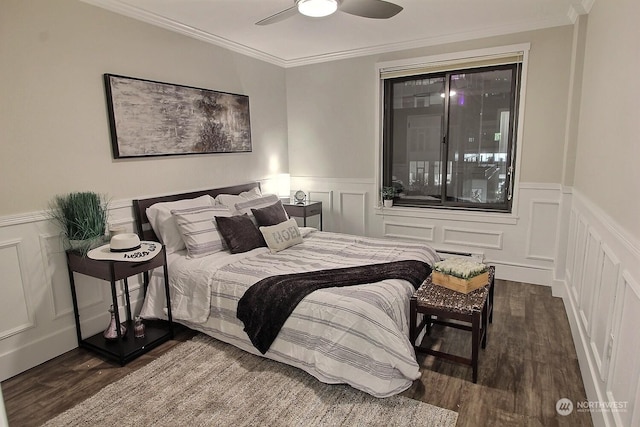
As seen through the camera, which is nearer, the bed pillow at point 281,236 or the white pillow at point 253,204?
the bed pillow at point 281,236

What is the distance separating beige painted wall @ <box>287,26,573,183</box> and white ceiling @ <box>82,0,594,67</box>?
0.40ft

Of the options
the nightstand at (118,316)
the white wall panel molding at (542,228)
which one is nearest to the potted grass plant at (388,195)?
the white wall panel molding at (542,228)

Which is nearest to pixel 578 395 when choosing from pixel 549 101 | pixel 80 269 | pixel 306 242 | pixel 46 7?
pixel 306 242

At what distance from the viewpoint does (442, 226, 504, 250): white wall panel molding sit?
4156mm

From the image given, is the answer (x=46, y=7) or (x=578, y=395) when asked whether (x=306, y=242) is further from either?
(x=46, y=7)

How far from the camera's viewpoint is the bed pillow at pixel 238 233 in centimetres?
328

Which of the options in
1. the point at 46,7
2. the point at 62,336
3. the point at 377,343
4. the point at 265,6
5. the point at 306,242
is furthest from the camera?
the point at 306,242

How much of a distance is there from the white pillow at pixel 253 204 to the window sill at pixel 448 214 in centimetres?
143

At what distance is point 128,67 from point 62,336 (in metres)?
2.15

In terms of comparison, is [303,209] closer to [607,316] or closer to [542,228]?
[542,228]

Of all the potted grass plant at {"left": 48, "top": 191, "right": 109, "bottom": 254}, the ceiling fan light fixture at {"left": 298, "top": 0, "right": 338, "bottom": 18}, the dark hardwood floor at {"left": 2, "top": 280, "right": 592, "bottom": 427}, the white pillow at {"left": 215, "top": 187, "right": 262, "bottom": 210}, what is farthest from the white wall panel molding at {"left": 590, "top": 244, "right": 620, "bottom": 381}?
the potted grass plant at {"left": 48, "top": 191, "right": 109, "bottom": 254}

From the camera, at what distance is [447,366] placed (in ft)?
8.27

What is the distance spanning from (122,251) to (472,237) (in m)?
3.50

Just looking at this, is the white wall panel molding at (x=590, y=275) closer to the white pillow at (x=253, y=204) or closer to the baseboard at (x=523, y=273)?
the baseboard at (x=523, y=273)
